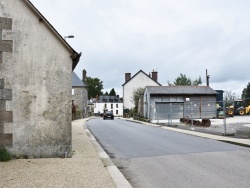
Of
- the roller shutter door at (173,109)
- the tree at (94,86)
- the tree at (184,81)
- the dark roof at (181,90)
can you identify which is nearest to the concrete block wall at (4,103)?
the roller shutter door at (173,109)

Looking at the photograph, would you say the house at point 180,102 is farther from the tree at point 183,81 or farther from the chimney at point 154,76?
the tree at point 183,81

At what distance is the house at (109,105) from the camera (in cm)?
11546

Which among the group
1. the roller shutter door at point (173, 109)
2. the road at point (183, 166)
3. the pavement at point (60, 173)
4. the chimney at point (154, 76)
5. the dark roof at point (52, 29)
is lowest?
the road at point (183, 166)

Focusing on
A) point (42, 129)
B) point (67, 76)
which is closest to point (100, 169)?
point (42, 129)

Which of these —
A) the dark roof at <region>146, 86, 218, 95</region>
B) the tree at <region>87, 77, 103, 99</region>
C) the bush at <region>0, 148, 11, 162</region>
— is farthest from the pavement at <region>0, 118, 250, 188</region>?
the tree at <region>87, 77, 103, 99</region>

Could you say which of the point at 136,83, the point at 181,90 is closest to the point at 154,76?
the point at 136,83

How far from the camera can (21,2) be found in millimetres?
9695

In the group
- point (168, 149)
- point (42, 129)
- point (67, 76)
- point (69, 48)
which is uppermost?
point (69, 48)

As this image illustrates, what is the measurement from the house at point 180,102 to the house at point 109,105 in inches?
2510

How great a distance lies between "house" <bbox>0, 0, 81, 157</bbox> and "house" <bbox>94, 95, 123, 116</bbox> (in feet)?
340

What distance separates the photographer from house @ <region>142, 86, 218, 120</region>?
162 feet

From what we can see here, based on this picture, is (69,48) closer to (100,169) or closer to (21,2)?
(21,2)

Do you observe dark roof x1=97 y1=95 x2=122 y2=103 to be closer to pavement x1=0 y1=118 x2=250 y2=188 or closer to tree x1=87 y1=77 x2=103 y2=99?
tree x1=87 y1=77 x2=103 y2=99

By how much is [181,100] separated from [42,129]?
43035 millimetres
